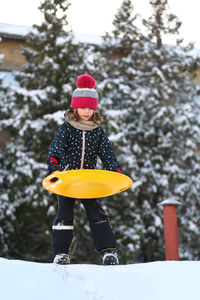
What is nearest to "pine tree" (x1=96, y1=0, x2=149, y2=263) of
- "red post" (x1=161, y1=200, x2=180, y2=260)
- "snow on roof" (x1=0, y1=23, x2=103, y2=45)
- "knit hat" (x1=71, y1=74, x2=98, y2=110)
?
"snow on roof" (x1=0, y1=23, x2=103, y2=45)

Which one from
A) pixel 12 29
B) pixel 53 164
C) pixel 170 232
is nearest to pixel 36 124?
pixel 12 29

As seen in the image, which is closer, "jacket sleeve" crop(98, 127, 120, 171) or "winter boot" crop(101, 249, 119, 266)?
"winter boot" crop(101, 249, 119, 266)

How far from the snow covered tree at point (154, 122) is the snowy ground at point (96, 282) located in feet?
26.5

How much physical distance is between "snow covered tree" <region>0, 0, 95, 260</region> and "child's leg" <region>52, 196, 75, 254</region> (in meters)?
6.18

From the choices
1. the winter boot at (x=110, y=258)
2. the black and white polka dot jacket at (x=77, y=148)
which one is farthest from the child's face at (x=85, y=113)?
the winter boot at (x=110, y=258)

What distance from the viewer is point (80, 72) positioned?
1036 centimetres

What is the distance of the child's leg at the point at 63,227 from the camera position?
132 inches

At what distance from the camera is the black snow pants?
11.0 feet

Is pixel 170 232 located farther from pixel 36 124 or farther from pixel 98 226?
pixel 36 124

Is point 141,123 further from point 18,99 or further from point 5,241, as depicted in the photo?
point 5,241

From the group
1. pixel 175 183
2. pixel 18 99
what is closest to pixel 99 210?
pixel 18 99

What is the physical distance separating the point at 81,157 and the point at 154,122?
9.05 m

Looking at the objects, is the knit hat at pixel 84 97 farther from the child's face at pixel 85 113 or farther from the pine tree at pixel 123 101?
the pine tree at pixel 123 101

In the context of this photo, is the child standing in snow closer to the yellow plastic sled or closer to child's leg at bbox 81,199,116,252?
child's leg at bbox 81,199,116,252
